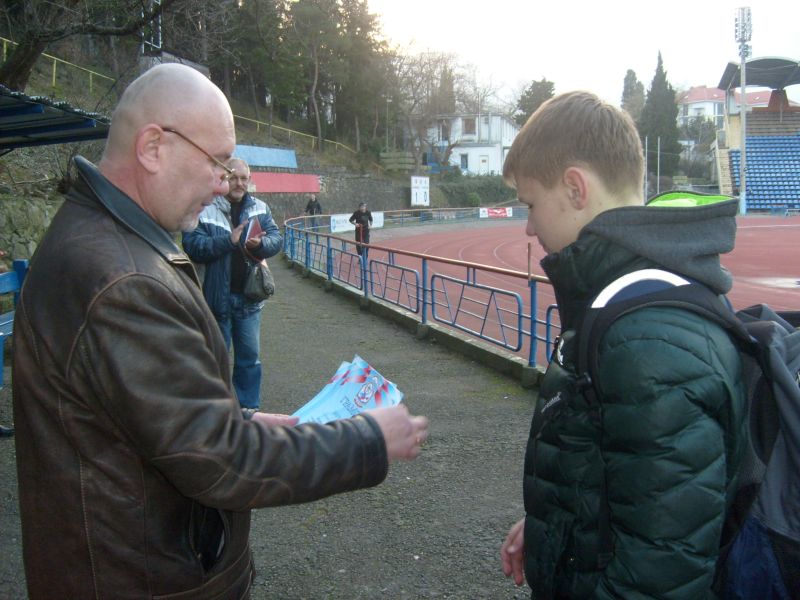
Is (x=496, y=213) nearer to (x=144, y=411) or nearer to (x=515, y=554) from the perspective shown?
(x=515, y=554)

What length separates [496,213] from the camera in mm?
50219

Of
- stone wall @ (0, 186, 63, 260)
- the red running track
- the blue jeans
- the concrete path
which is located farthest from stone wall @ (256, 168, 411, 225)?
the blue jeans

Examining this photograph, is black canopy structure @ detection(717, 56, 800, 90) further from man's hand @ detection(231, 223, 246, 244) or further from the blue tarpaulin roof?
man's hand @ detection(231, 223, 246, 244)

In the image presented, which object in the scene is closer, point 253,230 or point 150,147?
point 150,147

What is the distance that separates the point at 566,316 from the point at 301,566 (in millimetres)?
2404

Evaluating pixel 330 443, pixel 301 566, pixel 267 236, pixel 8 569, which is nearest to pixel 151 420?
pixel 330 443

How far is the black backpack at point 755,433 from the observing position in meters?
1.37

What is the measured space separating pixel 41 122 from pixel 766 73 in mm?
72925

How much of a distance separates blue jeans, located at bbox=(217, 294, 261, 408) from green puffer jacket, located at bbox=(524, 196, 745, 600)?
13.0 feet

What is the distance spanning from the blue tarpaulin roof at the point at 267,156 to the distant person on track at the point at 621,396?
33.5m

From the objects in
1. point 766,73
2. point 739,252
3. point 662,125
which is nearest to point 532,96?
point 662,125

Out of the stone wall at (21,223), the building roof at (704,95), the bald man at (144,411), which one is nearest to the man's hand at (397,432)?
the bald man at (144,411)

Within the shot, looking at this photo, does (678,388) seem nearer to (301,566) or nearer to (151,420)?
(151,420)

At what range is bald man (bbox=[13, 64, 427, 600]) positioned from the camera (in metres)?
1.31
